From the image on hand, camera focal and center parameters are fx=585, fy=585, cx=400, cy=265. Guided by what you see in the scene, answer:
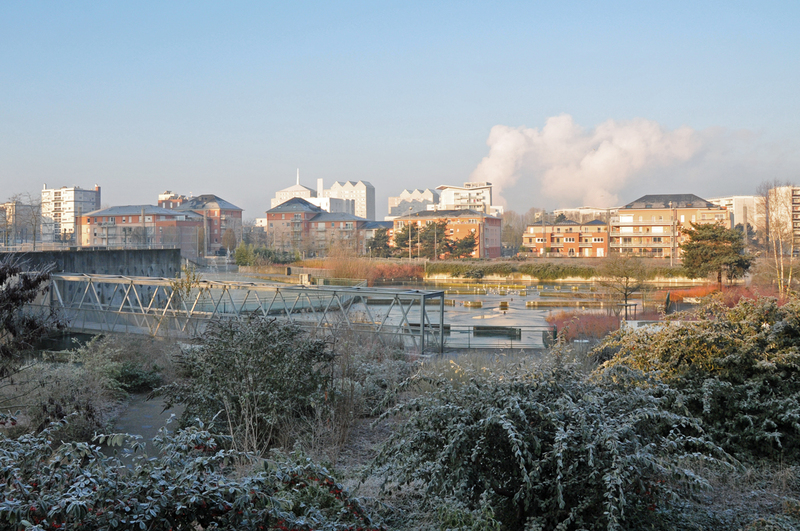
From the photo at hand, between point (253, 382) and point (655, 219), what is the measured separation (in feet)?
261

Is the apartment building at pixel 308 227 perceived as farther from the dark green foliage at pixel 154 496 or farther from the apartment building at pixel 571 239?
the dark green foliage at pixel 154 496

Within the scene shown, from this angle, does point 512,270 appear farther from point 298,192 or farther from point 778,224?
point 298,192

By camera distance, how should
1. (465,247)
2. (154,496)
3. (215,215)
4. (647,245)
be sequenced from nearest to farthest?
(154,496)
(465,247)
(647,245)
(215,215)

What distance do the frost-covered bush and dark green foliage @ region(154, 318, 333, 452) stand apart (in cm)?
347

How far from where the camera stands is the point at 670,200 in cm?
7775

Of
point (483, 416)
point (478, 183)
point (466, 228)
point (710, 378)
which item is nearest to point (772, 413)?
point (710, 378)

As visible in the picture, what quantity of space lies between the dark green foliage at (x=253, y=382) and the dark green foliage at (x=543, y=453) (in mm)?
2653

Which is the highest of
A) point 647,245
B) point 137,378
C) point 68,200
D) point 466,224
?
point 68,200

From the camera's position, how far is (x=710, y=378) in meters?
6.55

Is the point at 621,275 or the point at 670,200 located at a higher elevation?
the point at 670,200

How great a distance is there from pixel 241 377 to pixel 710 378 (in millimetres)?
5350

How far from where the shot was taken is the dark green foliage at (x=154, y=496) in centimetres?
283

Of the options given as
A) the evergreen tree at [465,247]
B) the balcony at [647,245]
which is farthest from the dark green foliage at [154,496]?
the balcony at [647,245]

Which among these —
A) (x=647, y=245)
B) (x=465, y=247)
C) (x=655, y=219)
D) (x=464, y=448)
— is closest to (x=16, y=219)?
(x=465, y=247)
